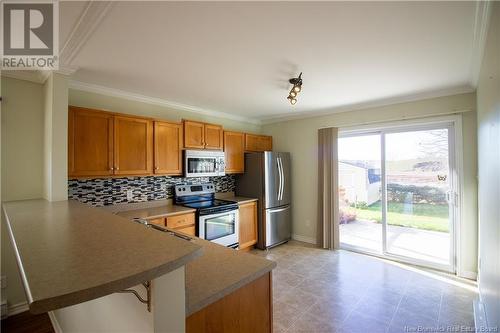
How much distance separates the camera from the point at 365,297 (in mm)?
2750

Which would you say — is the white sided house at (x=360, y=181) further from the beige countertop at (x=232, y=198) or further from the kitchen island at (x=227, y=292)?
the kitchen island at (x=227, y=292)

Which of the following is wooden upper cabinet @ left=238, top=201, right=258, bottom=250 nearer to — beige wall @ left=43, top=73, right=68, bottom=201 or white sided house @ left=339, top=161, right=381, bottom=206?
white sided house @ left=339, top=161, right=381, bottom=206

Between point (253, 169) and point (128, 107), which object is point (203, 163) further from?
point (128, 107)

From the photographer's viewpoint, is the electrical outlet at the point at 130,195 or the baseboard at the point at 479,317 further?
the electrical outlet at the point at 130,195

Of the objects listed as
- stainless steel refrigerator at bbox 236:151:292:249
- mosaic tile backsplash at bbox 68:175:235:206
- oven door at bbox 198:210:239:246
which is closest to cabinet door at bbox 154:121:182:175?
mosaic tile backsplash at bbox 68:175:235:206

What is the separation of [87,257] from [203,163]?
308cm

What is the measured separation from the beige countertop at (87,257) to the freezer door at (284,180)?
3577 mm

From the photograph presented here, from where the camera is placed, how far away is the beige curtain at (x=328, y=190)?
4297mm

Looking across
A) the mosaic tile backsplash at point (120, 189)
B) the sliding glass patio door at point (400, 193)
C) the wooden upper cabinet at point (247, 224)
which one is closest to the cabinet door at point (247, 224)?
the wooden upper cabinet at point (247, 224)

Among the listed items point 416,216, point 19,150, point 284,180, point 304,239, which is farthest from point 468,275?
point 19,150

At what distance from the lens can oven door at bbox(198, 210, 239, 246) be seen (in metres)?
3.43

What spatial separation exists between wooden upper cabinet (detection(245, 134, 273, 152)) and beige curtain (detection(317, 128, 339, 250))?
117cm

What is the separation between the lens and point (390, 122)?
3803 millimetres

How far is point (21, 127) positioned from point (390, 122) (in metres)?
4.82
